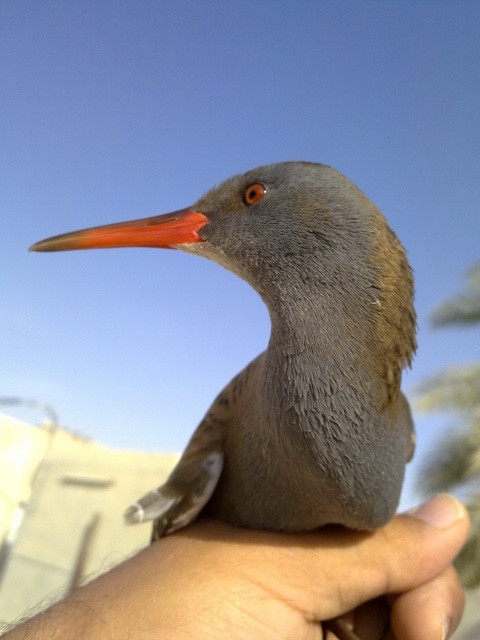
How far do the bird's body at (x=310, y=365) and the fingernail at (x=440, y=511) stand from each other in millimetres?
567

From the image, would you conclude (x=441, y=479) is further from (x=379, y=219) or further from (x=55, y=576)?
(x=379, y=219)

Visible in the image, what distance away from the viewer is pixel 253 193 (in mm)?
1705

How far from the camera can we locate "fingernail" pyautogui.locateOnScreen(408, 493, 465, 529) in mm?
2008

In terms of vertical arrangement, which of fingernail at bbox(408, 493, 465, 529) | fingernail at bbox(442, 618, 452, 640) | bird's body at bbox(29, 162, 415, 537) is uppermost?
bird's body at bbox(29, 162, 415, 537)

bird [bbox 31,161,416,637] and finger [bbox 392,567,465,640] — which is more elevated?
bird [bbox 31,161,416,637]

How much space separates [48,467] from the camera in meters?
8.80

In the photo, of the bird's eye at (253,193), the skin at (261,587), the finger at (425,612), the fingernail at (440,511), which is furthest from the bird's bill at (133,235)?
the finger at (425,612)

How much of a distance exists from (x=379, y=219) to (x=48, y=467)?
8.60 metres

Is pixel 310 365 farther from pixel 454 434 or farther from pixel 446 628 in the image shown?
pixel 454 434

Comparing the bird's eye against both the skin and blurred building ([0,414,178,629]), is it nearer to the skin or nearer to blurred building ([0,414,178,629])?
the skin

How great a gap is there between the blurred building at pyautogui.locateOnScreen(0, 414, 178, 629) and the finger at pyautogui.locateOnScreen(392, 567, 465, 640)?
17.6ft

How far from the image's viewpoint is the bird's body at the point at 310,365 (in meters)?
1.37

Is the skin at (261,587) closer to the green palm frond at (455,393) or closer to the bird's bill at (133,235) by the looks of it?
the bird's bill at (133,235)

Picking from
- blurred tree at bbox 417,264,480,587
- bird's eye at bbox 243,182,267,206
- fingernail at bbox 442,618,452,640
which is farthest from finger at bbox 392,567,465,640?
blurred tree at bbox 417,264,480,587
